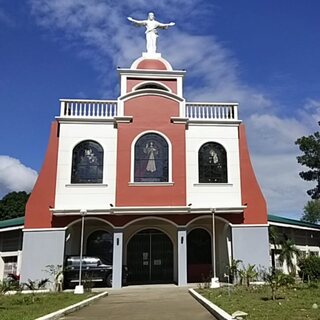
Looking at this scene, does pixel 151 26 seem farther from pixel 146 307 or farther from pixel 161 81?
pixel 146 307

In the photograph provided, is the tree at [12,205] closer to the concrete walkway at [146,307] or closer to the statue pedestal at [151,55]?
the statue pedestal at [151,55]

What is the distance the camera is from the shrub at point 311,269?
19.2 m

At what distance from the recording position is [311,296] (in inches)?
472

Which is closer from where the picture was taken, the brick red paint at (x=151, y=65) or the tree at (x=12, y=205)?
the brick red paint at (x=151, y=65)

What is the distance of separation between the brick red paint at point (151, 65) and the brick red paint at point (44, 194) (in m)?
6.23

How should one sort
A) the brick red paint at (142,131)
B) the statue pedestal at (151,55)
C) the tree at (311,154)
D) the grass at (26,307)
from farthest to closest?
the tree at (311,154) < the statue pedestal at (151,55) < the brick red paint at (142,131) < the grass at (26,307)

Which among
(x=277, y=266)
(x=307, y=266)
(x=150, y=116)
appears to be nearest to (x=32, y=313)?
(x=150, y=116)

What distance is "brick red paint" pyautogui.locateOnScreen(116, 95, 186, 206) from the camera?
18656mm

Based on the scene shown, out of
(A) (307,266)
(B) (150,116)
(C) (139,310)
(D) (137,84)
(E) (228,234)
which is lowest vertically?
(C) (139,310)

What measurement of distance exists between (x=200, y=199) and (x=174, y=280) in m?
4.36

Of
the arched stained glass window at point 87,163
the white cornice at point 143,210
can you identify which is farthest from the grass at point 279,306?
the arched stained glass window at point 87,163

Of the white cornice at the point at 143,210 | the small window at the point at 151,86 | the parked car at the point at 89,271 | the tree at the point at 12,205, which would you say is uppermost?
the small window at the point at 151,86

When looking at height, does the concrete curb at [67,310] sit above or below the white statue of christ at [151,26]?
below

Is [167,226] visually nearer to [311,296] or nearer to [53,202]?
[53,202]
